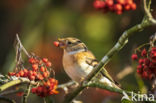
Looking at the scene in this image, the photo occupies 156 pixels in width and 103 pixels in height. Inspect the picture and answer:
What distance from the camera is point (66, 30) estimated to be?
6941 millimetres

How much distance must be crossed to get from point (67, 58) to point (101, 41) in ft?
5.66

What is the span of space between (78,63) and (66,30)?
6.96 ft

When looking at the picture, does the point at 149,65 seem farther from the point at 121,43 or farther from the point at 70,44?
the point at 70,44

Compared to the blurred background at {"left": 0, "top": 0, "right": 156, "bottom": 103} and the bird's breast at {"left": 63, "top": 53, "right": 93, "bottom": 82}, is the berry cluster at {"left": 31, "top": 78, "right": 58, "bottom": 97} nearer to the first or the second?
the bird's breast at {"left": 63, "top": 53, "right": 93, "bottom": 82}

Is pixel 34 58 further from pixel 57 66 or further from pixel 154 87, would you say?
pixel 57 66

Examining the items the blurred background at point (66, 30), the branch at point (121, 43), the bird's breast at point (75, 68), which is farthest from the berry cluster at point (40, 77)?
the blurred background at point (66, 30)

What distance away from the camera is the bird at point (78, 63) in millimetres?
4703

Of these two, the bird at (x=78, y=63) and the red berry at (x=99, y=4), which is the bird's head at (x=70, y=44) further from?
the red berry at (x=99, y=4)

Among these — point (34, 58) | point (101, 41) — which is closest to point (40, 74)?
point (34, 58)

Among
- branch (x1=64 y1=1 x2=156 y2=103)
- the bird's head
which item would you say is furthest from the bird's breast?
branch (x1=64 y1=1 x2=156 y2=103)

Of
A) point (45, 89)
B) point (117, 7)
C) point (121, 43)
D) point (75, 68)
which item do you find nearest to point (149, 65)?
point (121, 43)

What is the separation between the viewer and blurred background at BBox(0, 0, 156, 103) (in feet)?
21.0

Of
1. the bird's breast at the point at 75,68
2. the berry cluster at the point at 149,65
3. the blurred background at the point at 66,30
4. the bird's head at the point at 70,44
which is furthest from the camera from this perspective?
the blurred background at the point at 66,30

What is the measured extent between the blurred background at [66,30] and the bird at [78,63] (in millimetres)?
1119
